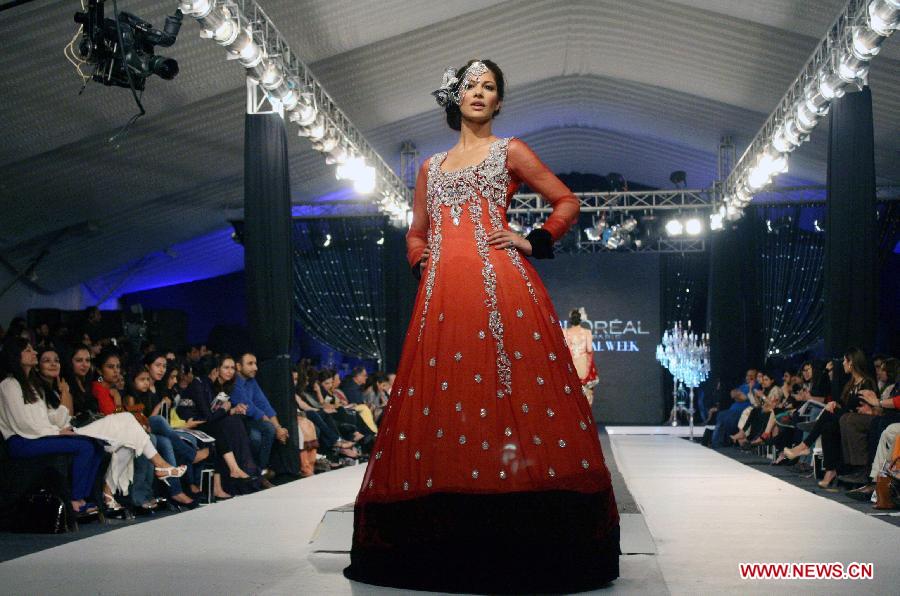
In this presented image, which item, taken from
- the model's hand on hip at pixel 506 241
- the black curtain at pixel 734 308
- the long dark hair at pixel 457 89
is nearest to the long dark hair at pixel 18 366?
the long dark hair at pixel 457 89

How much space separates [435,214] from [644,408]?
1389 cm

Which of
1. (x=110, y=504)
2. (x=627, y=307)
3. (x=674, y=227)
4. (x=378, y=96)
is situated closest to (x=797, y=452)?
(x=110, y=504)

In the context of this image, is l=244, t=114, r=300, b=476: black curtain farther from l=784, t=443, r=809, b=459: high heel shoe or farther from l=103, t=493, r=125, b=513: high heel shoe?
l=784, t=443, r=809, b=459: high heel shoe

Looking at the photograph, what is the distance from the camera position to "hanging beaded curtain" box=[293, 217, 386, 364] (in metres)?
15.5

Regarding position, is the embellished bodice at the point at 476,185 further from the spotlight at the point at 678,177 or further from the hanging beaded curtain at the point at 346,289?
the hanging beaded curtain at the point at 346,289

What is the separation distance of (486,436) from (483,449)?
0.10ft

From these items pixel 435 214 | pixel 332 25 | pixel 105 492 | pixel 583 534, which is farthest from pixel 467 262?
pixel 332 25

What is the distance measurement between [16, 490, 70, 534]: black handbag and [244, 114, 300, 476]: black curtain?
2578 mm

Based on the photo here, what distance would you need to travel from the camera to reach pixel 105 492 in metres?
4.90

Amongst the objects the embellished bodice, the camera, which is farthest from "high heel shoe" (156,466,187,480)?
the embellished bodice

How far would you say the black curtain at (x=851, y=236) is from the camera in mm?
7113

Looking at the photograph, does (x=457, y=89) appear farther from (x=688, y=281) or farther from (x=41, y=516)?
(x=688, y=281)

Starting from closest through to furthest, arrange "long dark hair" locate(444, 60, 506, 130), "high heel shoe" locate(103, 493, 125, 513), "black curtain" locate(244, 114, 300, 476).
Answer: "long dark hair" locate(444, 60, 506, 130), "high heel shoe" locate(103, 493, 125, 513), "black curtain" locate(244, 114, 300, 476)

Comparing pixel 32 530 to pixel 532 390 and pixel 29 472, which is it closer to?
pixel 29 472
